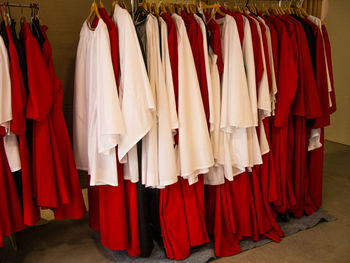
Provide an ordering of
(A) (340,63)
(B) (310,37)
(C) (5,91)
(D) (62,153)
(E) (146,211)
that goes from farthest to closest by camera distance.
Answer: (A) (340,63), (B) (310,37), (E) (146,211), (D) (62,153), (C) (5,91)

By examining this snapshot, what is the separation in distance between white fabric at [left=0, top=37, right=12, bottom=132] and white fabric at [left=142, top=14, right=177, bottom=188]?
678 millimetres

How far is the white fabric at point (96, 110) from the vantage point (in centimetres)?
151

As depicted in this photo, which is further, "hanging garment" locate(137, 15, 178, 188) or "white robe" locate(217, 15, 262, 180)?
"white robe" locate(217, 15, 262, 180)

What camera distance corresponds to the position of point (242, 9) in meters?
1.94

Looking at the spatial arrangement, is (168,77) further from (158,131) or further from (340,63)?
(340,63)

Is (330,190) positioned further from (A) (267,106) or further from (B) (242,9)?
(B) (242,9)

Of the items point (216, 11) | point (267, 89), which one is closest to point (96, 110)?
point (216, 11)

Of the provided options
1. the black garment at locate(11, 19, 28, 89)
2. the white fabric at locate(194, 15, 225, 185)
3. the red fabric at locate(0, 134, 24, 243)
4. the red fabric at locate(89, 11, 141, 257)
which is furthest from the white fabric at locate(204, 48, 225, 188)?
the red fabric at locate(0, 134, 24, 243)

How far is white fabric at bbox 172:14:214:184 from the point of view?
162 cm

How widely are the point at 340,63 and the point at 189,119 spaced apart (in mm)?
2909

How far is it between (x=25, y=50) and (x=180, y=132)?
90 centimetres

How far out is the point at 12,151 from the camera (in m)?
1.59

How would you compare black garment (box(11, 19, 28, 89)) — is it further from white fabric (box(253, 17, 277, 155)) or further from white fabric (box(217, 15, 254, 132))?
white fabric (box(253, 17, 277, 155))

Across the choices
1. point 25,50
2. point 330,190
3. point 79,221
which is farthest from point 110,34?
point 330,190
